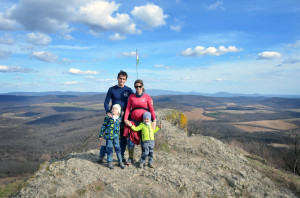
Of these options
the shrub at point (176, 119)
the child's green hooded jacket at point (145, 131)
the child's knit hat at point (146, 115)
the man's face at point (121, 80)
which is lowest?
the shrub at point (176, 119)

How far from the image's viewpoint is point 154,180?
18.7ft

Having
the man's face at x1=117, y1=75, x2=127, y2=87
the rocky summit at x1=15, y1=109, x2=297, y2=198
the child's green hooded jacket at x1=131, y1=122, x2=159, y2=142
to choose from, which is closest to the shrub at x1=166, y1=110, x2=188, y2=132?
the rocky summit at x1=15, y1=109, x2=297, y2=198

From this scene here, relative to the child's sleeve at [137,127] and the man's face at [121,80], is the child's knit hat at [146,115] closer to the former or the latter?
the child's sleeve at [137,127]

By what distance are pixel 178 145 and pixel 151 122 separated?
11.5ft

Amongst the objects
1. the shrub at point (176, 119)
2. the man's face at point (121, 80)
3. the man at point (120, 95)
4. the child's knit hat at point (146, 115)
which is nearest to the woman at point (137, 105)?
the child's knit hat at point (146, 115)

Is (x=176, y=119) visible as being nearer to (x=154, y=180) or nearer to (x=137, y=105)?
(x=137, y=105)

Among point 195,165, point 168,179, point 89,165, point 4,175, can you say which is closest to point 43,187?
point 89,165

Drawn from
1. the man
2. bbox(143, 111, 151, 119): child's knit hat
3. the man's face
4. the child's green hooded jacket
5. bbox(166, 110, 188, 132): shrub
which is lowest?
bbox(166, 110, 188, 132): shrub

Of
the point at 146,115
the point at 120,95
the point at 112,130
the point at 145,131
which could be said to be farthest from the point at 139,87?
the point at 112,130

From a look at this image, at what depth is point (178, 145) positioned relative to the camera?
364 inches

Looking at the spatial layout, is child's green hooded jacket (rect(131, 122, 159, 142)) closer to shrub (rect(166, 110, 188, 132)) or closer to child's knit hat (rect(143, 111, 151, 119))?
child's knit hat (rect(143, 111, 151, 119))

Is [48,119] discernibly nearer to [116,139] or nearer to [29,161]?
[29,161]

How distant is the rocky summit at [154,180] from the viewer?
5055 millimetres

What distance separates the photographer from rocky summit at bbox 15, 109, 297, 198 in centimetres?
505
